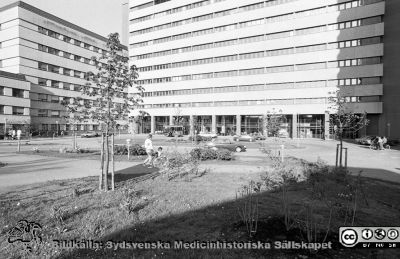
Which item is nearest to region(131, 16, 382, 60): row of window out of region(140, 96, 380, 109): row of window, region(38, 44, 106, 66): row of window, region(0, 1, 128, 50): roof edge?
region(0, 1, 128, 50): roof edge

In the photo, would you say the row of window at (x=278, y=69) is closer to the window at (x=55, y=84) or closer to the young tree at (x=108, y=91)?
the window at (x=55, y=84)

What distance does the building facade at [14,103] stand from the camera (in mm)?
52344

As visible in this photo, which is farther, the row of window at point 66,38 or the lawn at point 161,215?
the row of window at point 66,38

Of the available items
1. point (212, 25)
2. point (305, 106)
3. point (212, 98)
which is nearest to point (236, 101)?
point (212, 98)

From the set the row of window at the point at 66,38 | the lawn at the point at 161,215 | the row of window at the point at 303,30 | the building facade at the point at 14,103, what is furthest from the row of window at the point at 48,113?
the lawn at the point at 161,215

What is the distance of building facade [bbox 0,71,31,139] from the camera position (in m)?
52.3

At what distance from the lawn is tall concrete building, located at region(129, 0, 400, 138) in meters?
48.5

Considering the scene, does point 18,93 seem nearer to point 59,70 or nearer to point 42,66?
point 42,66

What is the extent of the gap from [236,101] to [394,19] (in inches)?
1387

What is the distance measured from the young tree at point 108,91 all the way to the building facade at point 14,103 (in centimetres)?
5274

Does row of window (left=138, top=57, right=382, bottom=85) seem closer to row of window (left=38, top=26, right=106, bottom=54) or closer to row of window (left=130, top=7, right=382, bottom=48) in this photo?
row of window (left=130, top=7, right=382, bottom=48)

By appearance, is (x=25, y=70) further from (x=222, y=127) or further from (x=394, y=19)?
(x=394, y=19)

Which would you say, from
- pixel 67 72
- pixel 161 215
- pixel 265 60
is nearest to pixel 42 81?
pixel 67 72

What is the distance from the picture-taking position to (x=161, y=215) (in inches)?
235
